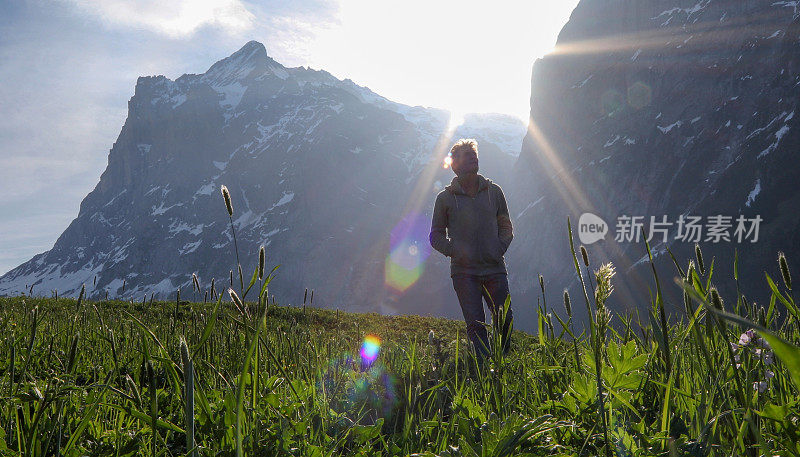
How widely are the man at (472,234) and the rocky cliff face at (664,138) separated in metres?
88.8

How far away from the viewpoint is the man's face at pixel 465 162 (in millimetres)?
6688

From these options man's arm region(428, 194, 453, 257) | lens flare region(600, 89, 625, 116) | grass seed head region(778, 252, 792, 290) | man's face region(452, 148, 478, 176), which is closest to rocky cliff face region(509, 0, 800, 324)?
lens flare region(600, 89, 625, 116)

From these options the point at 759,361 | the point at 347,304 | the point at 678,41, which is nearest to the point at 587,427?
the point at 759,361

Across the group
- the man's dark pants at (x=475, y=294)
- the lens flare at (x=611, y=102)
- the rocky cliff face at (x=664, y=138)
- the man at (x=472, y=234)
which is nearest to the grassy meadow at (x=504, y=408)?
the man's dark pants at (x=475, y=294)

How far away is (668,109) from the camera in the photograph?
398 ft

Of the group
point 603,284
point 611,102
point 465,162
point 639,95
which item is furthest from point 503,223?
point 611,102

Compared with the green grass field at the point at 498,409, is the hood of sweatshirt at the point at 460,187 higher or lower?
higher

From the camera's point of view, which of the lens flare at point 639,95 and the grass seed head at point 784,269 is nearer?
the grass seed head at point 784,269

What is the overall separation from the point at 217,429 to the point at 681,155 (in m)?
134

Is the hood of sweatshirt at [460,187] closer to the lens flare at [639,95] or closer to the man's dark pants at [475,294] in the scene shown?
the man's dark pants at [475,294]

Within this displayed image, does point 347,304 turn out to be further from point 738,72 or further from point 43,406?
point 43,406

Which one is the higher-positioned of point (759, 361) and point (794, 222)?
point (794, 222)

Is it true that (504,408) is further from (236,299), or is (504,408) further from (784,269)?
(236,299)

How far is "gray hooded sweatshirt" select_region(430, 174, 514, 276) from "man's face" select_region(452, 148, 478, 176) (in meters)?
0.17
